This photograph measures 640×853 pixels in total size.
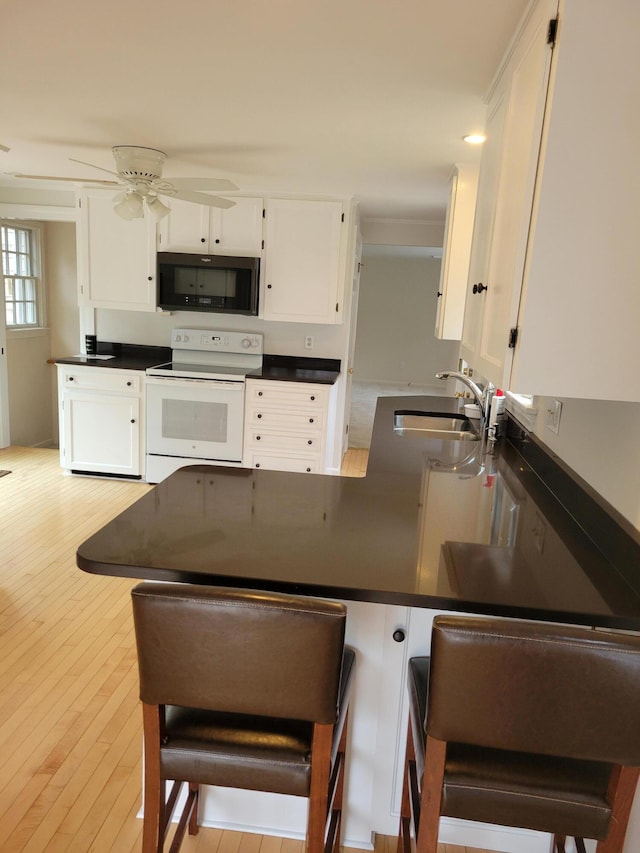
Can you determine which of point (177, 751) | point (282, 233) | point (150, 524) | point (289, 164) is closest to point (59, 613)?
point (150, 524)

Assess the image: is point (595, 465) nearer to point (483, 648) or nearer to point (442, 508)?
point (442, 508)

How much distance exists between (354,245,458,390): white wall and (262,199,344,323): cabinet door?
606cm

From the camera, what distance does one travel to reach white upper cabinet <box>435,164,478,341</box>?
3.00 metres

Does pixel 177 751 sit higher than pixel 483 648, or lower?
lower

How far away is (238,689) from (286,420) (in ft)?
10.9

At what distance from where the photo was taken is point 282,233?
14.4 feet

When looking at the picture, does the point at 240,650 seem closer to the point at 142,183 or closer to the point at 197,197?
the point at 197,197

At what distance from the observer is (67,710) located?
2117 mm

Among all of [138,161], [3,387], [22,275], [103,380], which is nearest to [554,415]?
[138,161]

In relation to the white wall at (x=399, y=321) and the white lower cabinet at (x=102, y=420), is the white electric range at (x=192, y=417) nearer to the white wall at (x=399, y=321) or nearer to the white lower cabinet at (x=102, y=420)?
the white lower cabinet at (x=102, y=420)

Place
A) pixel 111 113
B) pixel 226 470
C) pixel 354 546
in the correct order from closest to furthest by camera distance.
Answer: pixel 354 546 → pixel 226 470 → pixel 111 113

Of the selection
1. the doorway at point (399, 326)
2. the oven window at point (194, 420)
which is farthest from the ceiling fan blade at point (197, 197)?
the doorway at point (399, 326)

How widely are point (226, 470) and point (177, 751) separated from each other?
89cm

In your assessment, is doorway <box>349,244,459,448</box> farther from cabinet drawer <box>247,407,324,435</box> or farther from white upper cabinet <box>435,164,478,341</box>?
white upper cabinet <box>435,164,478,341</box>
